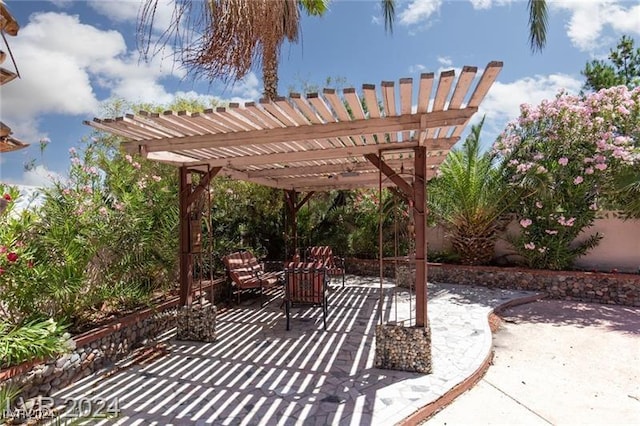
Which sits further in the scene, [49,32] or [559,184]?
[559,184]

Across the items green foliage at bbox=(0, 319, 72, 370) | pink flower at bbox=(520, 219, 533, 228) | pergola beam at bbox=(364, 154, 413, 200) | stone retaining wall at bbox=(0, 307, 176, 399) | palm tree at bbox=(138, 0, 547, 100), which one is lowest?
stone retaining wall at bbox=(0, 307, 176, 399)

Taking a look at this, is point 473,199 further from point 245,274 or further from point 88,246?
point 88,246

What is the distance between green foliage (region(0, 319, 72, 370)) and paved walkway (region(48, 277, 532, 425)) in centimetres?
51

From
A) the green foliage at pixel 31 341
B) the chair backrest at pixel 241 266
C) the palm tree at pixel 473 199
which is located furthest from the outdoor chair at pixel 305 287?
the palm tree at pixel 473 199

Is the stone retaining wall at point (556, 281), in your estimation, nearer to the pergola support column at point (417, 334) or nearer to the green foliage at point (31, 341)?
the pergola support column at point (417, 334)

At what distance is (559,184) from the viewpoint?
8672 mm

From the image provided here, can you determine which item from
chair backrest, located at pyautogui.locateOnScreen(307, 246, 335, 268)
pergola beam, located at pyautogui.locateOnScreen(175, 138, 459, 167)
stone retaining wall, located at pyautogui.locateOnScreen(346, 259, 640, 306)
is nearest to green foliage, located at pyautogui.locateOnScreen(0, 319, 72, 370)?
pergola beam, located at pyautogui.locateOnScreen(175, 138, 459, 167)

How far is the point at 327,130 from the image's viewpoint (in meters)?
4.02

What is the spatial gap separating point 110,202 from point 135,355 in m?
2.36

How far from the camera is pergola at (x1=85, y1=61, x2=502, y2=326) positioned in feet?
10.8

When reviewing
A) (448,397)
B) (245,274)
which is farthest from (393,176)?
(245,274)

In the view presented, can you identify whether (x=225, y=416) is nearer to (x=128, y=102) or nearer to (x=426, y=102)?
(x=426, y=102)

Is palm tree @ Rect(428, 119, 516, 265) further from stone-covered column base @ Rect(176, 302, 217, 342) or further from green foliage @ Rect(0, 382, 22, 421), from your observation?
green foliage @ Rect(0, 382, 22, 421)

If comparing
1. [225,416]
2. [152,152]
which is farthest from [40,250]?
[225,416]
